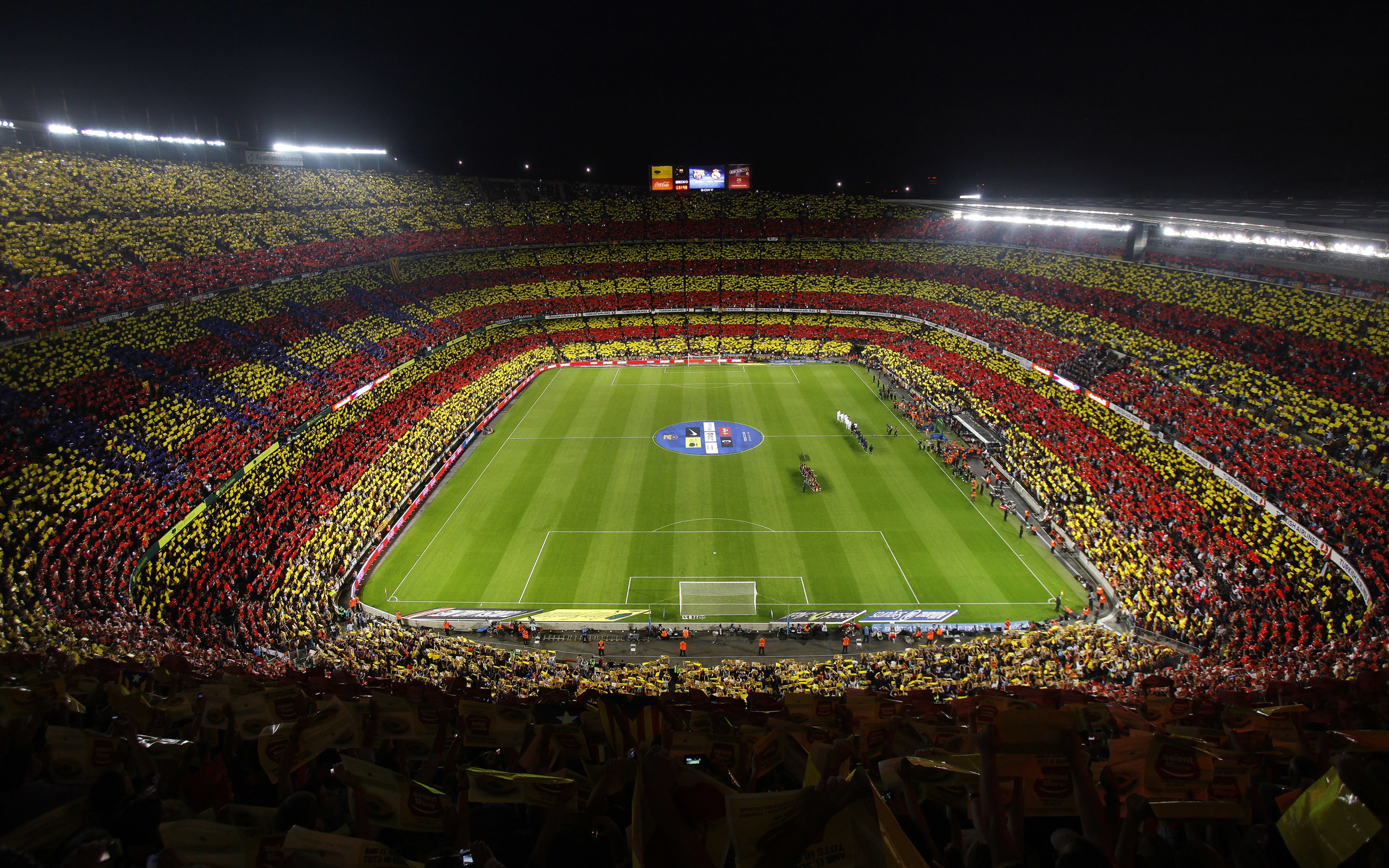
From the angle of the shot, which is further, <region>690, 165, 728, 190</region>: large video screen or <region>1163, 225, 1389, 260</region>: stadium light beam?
<region>690, 165, 728, 190</region>: large video screen

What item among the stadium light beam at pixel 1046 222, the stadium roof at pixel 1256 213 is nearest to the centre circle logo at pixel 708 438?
the stadium roof at pixel 1256 213

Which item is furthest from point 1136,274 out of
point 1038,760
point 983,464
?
point 1038,760

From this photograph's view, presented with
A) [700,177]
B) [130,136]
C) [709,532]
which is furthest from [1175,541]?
[130,136]

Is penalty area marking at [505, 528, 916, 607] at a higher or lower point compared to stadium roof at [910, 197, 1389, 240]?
lower

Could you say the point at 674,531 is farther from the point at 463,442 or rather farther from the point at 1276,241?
the point at 1276,241

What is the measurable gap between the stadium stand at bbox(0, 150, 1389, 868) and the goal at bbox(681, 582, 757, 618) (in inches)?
129

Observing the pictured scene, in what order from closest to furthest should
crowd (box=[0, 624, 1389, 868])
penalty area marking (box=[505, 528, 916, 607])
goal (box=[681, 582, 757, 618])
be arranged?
crowd (box=[0, 624, 1389, 868]) → goal (box=[681, 582, 757, 618]) → penalty area marking (box=[505, 528, 916, 607])

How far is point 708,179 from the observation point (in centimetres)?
8156

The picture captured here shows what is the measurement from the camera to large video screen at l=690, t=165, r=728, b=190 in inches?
3196

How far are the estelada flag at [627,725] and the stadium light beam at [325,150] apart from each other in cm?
8112

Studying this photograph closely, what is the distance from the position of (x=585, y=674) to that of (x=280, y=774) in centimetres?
1465

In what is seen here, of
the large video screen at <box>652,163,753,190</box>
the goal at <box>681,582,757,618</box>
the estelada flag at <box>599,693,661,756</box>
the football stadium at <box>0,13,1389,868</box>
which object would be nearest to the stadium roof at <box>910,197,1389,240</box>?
the football stadium at <box>0,13,1389,868</box>

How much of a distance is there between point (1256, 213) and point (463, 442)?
52.1m

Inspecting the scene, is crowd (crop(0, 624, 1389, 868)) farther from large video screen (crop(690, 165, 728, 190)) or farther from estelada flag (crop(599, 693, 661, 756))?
large video screen (crop(690, 165, 728, 190))
